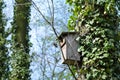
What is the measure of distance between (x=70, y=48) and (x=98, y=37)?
1.28 feet

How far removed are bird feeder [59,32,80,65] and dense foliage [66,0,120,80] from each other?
0.23ft

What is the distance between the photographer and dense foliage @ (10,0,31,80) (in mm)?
10148

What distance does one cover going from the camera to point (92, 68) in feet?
11.9

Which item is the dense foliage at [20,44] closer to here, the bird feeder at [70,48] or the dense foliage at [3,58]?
the dense foliage at [3,58]

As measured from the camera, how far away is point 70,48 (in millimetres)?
3918

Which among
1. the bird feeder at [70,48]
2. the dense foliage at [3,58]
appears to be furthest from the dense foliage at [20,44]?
the bird feeder at [70,48]

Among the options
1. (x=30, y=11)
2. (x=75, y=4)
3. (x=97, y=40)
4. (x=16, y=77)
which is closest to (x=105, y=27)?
(x=97, y=40)

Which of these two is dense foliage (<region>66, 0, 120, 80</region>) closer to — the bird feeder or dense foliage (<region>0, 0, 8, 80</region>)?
the bird feeder

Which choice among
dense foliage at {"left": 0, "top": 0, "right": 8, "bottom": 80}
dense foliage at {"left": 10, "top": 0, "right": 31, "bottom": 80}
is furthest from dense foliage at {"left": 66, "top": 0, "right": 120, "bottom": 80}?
dense foliage at {"left": 0, "top": 0, "right": 8, "bottom": 80}

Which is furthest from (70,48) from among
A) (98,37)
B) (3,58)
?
(3,58)

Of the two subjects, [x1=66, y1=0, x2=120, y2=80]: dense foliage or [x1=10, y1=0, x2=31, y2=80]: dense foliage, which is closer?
[x1=66, y1=0, x2=120, y2=80]: dense foliage

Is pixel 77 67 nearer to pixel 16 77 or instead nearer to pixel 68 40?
pixel 68 40

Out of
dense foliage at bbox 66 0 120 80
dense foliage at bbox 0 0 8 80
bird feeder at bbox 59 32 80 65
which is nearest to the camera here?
dense foliage at bbox 66 0 120 80

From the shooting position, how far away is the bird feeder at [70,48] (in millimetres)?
3779
